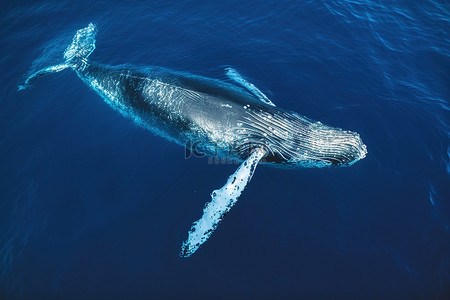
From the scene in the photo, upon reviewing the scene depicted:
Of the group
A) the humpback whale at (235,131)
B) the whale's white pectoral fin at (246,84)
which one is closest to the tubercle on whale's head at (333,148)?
the humpback whale at (235,131)

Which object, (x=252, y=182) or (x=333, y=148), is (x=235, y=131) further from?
(x=333, y=148)

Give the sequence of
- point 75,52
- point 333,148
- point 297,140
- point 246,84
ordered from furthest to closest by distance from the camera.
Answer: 1. point 75,52
2. point 246,84
3. point 297,140
4. point 333,148

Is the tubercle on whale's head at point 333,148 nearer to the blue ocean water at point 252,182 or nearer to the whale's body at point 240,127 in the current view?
the whale's body at point 240,127

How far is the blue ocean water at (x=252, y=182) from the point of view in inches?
308

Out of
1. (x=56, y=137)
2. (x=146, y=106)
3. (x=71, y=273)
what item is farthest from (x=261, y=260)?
(x=56, y=137)

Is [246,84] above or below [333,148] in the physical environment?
above

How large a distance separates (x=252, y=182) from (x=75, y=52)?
43.9ft

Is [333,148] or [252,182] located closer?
[333,148]

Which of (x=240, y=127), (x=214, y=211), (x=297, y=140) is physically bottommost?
(x=214, y=211)

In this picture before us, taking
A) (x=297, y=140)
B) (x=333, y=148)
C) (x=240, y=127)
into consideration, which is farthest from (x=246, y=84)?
(x=333, y=148)

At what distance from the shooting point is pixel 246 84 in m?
12.1

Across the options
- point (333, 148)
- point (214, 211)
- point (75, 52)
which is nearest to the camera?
point (214, 211)

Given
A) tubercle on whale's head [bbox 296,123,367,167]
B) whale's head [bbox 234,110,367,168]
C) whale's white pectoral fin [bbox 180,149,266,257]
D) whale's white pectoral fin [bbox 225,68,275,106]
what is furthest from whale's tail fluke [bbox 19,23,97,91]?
tubercle on whale's head [bbox 296,123,367,167]

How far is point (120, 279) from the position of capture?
26.4ft
